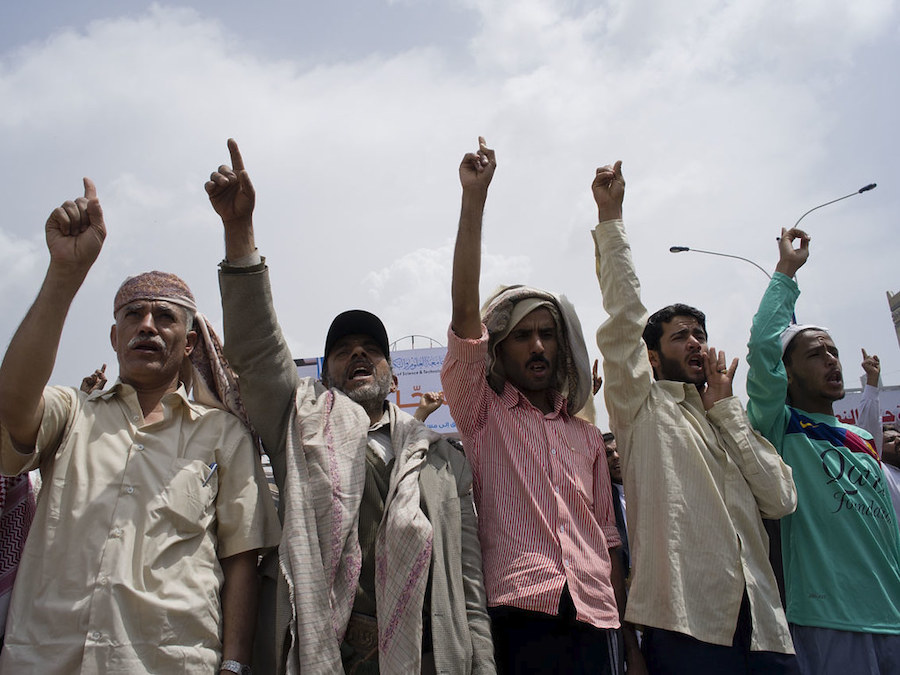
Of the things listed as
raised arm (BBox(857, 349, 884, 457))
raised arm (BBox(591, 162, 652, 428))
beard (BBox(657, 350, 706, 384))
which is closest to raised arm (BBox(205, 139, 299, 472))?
raised arm (BBox(591, 162, 652, 428))

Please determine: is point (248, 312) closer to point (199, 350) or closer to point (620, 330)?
point (199, 350)

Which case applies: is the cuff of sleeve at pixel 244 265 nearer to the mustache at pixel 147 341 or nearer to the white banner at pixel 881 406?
the mustache at pixel 147 341

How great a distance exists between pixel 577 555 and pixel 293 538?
1.03 meters

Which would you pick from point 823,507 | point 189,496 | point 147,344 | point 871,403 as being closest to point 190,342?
point 147,344

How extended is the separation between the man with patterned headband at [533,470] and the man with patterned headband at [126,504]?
0.87 metres

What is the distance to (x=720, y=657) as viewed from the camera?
2582 mm

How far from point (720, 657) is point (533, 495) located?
91 centimetres

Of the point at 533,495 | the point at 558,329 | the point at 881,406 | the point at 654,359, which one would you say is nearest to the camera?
the point at 533,495

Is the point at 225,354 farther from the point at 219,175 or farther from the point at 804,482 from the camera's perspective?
the point at 804,482

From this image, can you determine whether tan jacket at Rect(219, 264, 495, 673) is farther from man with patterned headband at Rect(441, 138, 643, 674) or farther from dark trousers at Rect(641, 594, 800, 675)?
dark trousers at Rect(641, 594, 800, 675)

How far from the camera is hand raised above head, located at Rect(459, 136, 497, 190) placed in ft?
9.97

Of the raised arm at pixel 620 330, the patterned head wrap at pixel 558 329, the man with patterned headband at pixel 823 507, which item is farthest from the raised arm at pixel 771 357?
the patterned head wrap at pixel 558 329

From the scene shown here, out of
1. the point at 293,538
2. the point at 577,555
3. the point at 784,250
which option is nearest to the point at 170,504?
the point at 293,538

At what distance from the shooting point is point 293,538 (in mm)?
2277
